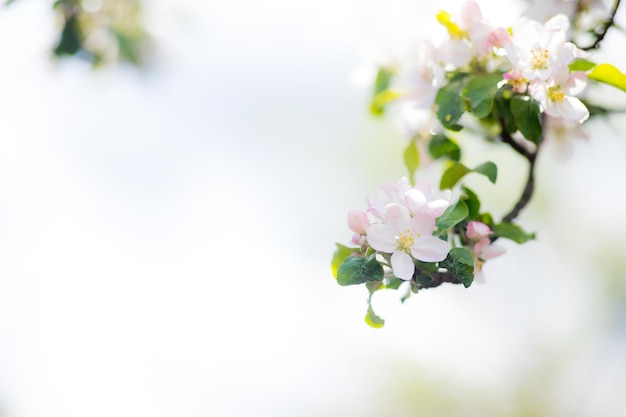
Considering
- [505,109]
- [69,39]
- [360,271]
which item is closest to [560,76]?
[505,109]

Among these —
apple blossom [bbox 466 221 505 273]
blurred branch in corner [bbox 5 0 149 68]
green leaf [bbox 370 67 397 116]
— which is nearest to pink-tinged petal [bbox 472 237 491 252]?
apple blossom [bbox 466 221 505 273]

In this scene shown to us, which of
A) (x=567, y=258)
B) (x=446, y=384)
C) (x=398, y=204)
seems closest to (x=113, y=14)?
(x=398, y=204)

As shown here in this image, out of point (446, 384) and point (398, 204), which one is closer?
point (398, 204)

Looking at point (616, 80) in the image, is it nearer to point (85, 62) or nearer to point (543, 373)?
point (85, 62)

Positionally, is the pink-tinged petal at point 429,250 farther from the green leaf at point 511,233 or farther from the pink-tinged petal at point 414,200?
the green leaf at point 511,233

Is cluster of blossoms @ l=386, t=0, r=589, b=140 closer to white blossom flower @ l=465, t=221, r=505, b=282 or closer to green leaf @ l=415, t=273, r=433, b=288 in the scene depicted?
white blossom flower @ l=465, t=221, r=505, b=282

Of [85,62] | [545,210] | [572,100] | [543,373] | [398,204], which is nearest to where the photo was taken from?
[398,204]
